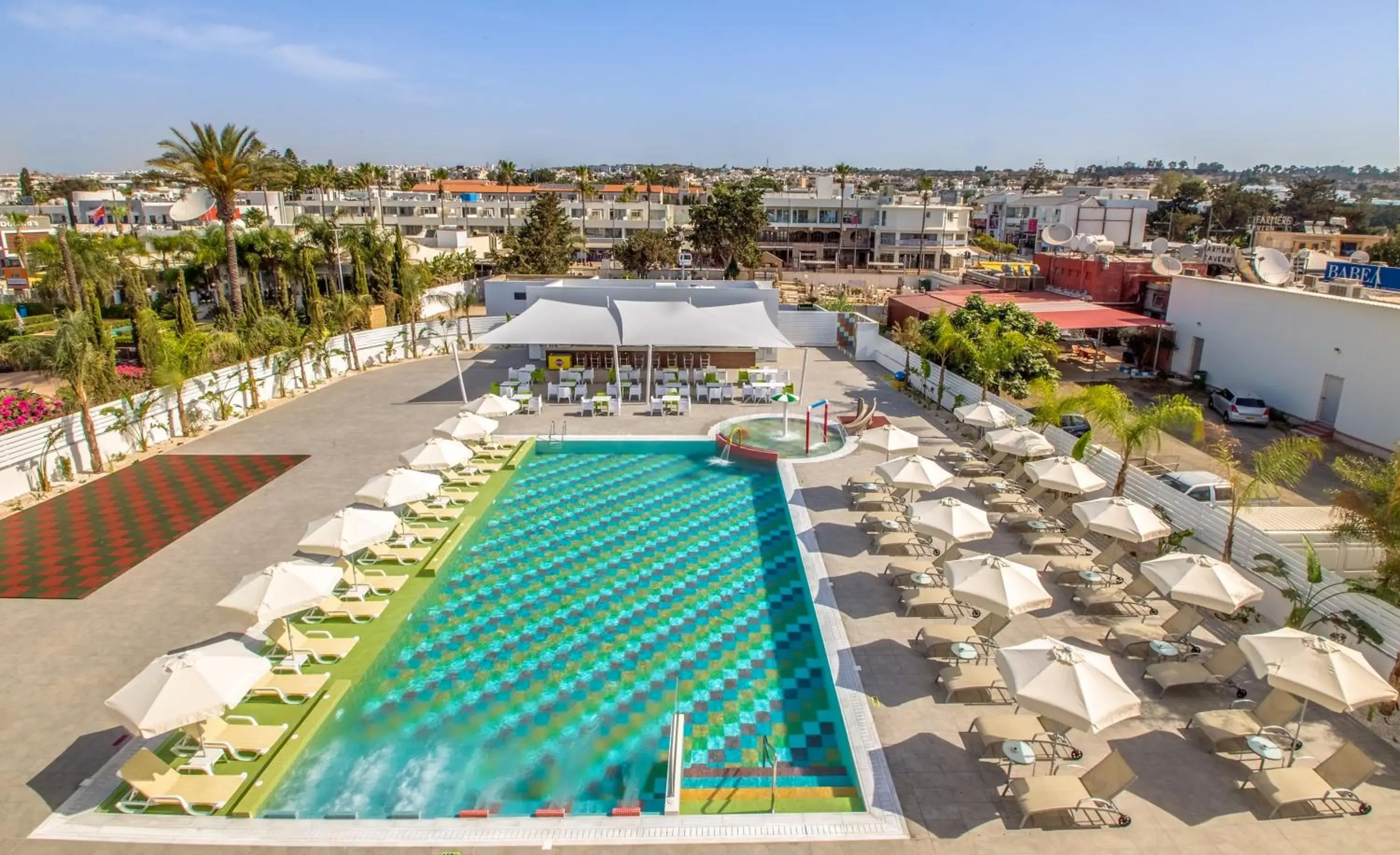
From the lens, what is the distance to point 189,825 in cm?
763

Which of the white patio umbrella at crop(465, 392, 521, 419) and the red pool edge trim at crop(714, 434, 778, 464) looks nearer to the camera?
the red pool edge trim at crop(714, 434, 778, 464)

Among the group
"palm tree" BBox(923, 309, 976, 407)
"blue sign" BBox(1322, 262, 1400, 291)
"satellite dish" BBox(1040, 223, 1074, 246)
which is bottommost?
"palm tree" BBox(923, 309, 976, 407)

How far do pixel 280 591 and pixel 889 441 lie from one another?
11.5 m

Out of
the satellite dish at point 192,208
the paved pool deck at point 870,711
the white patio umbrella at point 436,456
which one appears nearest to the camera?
the paved pool deck at point 870,711

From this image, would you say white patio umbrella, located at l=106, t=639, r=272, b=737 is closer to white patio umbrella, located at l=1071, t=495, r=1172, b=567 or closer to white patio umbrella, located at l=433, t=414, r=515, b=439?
white patio umbrella, located at l=433, t=414, r=515, b=439

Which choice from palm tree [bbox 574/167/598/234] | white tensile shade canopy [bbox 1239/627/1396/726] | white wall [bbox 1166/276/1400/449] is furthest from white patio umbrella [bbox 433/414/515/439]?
palm tree [bbox 574/167/598/234]

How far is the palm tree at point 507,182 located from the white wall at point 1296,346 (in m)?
55.3

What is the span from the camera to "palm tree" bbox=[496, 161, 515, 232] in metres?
77.3

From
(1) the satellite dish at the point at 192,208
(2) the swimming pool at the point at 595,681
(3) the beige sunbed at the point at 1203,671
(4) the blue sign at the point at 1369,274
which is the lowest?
(2) the swimming pool at the point at 595,681

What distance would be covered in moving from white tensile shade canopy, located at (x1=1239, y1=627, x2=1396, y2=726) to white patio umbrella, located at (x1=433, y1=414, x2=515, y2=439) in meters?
14.3

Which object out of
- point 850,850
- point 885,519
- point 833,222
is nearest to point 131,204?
point 833,222

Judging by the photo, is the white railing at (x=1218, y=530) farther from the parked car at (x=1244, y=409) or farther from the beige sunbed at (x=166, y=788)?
the beige sunbed at (x=166, y=788)

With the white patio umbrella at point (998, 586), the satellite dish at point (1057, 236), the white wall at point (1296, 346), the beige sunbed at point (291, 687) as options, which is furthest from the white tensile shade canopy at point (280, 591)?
the satellite dish at point (1057, 236)

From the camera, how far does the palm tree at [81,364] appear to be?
1605cm
